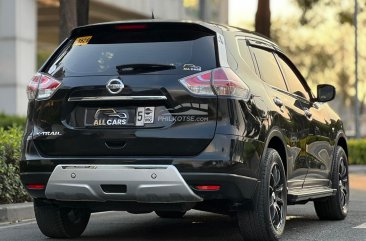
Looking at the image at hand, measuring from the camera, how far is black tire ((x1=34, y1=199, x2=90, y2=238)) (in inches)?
288

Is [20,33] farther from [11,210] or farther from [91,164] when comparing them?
[91,164]

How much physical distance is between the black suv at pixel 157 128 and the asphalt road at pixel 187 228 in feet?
2.16

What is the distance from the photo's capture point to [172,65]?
6613 mm

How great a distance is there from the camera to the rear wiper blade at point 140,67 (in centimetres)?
662

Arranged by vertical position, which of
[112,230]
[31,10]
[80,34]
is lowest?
[112,230]

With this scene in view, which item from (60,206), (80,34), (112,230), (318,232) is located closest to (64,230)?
(60,206)

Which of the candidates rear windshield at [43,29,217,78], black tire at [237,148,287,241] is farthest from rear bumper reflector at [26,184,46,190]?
black tire at [237,148,287,241]

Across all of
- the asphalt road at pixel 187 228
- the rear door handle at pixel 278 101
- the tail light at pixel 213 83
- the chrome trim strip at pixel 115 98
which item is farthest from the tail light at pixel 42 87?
the rear door handle at pixel 278 101

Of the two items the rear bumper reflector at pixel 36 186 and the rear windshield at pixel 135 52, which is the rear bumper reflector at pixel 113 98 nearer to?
the rear windshield at pixel 135 52

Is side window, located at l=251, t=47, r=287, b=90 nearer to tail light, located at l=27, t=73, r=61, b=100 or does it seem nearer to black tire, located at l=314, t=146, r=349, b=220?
black tire, located at l=314, t=146, r=349, b=220

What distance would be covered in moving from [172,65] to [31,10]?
20.6 meters

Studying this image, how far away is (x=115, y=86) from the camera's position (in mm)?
6609

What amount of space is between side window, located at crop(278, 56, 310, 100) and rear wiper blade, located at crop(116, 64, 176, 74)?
1.97 metres

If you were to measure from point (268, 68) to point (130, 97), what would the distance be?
174 cm
